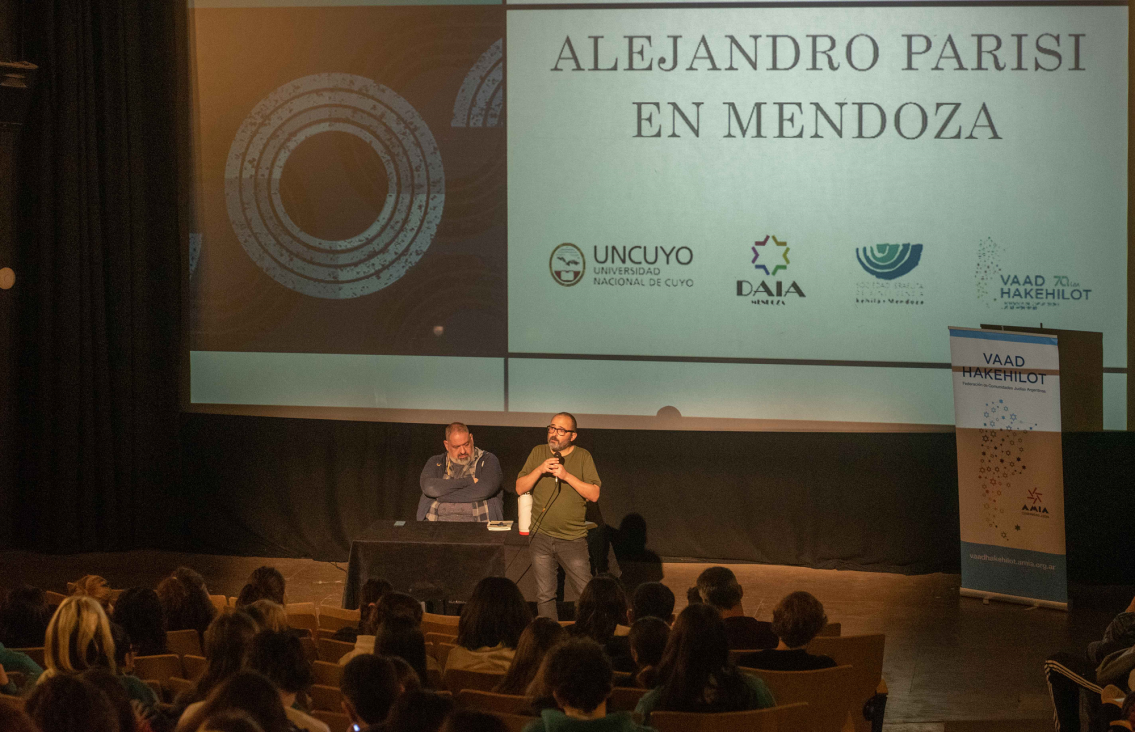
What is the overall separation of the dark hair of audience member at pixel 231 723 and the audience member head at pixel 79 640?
1279 mm

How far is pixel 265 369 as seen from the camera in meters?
7.89

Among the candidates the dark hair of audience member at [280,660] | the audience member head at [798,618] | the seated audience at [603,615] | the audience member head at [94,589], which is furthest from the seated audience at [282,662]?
the audience member head at [94,589]

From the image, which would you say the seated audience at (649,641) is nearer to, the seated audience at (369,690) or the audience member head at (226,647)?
the seated audience at (369,690)

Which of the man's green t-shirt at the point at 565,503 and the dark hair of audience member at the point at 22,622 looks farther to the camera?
the man's green t-shirt at the point at 565,503

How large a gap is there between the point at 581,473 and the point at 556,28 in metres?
3.02

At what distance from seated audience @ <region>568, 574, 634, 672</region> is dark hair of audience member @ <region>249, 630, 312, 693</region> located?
3.77 feet

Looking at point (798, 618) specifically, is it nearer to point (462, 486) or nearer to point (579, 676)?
point (579, 676)

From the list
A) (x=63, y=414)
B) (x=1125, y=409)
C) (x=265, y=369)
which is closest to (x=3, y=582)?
(x=63, y=414)

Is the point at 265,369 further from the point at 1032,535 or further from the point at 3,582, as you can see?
the point at 1032,535

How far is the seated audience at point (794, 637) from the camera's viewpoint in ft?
11.8

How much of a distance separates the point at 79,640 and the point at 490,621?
1232 millimetres

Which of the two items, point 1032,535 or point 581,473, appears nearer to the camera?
point 581,473

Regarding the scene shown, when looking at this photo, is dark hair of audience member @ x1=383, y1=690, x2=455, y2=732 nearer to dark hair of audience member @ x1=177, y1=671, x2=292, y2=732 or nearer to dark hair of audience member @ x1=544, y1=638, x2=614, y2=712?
dark hair of audience member @ x1=177, y1=671, x2=292, y2=732

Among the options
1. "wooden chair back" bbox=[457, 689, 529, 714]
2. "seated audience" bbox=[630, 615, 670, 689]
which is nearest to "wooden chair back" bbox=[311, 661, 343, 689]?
"wooden chair back" bbox=[457, 689, 529, 714]
